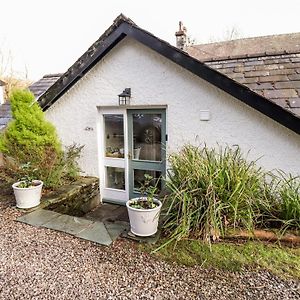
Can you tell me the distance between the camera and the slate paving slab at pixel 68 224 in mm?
4328

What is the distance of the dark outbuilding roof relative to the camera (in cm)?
465

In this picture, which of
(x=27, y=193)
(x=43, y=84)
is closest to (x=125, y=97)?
(x=27, y=193)

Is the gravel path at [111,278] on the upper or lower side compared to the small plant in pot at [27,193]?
lower

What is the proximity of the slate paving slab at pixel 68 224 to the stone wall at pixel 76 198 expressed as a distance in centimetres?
80

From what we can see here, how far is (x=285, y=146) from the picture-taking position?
15.9 feet

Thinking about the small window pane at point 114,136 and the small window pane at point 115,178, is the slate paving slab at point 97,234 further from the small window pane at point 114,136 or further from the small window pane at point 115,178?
the small window pane at point 114,136

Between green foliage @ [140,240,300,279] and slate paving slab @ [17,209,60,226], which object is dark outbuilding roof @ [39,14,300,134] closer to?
green foliage @ [140,240,300,279]

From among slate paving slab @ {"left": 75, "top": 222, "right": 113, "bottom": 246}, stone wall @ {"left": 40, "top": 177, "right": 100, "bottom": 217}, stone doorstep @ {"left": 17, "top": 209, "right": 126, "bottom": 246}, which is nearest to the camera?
slate paving slab @ {"left": 75, "top": 222, "right": 113, "bottom": 246}

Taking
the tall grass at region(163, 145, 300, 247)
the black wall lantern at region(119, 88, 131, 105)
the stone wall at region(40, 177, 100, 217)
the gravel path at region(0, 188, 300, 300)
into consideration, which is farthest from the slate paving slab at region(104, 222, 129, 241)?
the black wall lantern at region(119, 88, 131, 105)

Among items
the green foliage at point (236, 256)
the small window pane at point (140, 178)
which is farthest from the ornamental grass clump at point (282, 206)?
the small window pane at point (140, 178)

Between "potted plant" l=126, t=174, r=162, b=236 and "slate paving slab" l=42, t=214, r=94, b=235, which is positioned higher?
"potted plant" l=126, t=174, r=162, b=236

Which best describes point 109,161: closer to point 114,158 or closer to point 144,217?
point 114,158

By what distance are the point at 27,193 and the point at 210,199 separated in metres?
3.79

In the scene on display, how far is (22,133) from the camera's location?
5.78 m
